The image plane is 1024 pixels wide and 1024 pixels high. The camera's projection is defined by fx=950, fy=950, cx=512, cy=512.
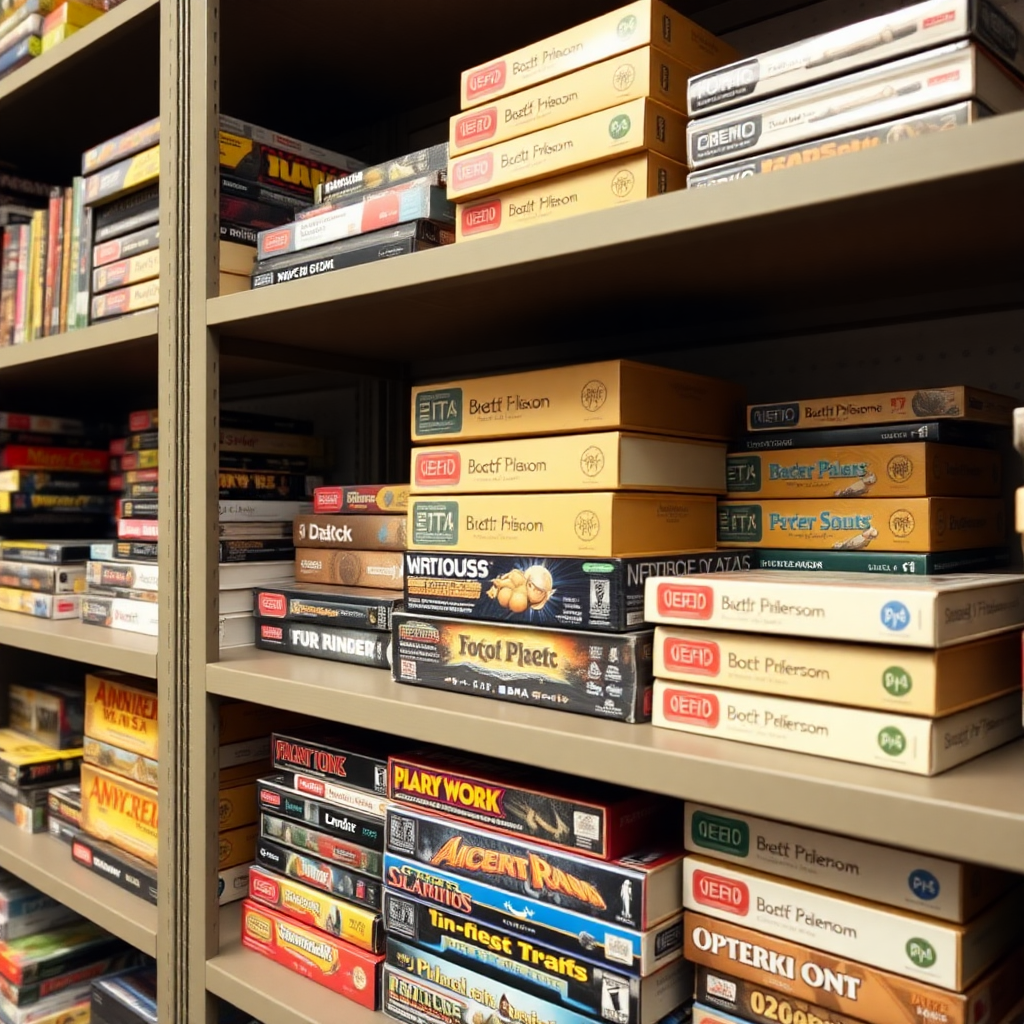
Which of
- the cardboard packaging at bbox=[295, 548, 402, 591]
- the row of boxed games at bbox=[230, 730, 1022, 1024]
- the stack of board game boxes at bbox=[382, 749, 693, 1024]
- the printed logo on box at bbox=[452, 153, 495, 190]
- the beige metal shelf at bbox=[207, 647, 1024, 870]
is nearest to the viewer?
the beige metal shelf at bbox=[207, 647, 1024, 870]

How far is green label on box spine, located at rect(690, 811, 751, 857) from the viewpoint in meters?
0.78

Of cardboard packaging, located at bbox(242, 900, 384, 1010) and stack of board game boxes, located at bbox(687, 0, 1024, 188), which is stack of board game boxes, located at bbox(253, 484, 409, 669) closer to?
cardboard packaging, located at bbox(242, 900, 384, 1010)

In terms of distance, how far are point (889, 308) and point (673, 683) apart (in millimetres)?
512

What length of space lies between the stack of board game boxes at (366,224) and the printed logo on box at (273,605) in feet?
1.25

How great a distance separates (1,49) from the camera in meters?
1.59

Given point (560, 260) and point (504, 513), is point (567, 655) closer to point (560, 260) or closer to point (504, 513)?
point (504, 513)

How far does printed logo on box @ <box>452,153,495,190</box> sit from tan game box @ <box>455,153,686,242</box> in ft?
0.06

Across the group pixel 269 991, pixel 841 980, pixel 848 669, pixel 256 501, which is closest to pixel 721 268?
pixel 848 669

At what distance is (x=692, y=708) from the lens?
2.55 feet

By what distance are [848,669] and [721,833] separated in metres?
0.20

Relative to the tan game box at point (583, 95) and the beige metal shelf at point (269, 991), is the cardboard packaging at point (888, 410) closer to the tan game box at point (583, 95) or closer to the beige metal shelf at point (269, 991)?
the tan game box at point (583, 95)

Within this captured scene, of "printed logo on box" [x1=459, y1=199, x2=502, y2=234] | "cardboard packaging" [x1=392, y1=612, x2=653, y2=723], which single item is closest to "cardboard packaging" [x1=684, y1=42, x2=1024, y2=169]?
"printed logo on box" [x1=459, y1=199, x2=502, y2=234]

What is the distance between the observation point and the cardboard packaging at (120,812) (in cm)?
134

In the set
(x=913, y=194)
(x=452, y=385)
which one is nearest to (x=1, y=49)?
(x=452, y=385)
